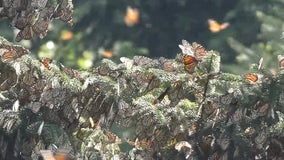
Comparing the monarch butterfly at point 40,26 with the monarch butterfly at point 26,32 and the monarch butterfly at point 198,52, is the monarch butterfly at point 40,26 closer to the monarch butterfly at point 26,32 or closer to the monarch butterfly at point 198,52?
the monarch butterfly at point 26,32

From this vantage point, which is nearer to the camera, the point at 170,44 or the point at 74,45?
the point at 74,45

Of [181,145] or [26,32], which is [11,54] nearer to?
[26,32]

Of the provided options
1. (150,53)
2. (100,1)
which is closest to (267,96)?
(100,1)

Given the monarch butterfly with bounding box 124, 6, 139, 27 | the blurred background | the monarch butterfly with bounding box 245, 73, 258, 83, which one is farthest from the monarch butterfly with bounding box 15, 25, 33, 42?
the monarch butterfly with bounding box 124, 6, 139, 27

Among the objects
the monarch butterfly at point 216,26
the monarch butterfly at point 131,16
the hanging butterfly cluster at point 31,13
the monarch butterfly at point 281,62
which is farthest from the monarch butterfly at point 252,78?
the monarch butterfly at point 216,26

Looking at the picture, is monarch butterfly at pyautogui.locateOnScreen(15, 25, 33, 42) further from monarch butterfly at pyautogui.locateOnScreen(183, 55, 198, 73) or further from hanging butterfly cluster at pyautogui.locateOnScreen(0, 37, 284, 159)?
monarch butterfly at pyautogui.locateOnScreen(183, 55, 198, 73)

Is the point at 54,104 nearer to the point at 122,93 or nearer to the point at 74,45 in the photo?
the point at 122,93
